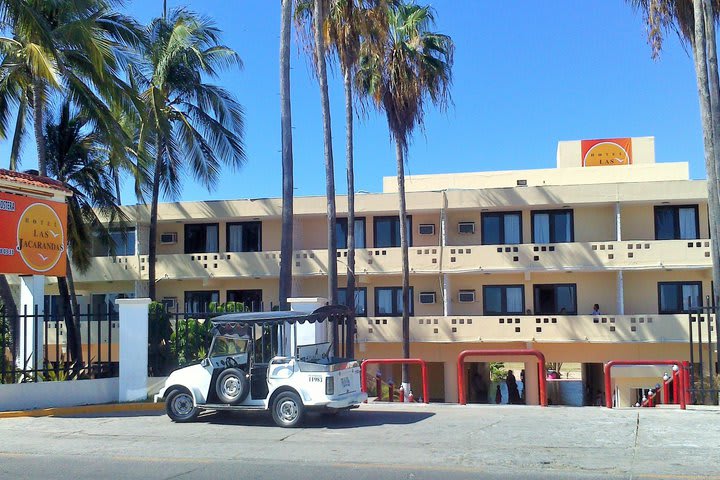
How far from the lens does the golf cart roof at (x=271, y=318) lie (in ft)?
42.5

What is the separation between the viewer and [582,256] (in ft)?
94.1

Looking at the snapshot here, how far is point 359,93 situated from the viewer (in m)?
26.8

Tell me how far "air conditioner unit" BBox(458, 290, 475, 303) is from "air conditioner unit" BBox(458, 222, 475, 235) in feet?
7.64

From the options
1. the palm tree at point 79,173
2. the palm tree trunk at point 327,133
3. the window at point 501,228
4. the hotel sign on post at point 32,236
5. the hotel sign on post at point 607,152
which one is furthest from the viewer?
the hotel sign on post at point 607,152

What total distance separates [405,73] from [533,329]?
33.3 feet

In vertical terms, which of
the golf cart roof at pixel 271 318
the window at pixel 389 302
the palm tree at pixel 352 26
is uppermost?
the palm tree at pixel 352 26

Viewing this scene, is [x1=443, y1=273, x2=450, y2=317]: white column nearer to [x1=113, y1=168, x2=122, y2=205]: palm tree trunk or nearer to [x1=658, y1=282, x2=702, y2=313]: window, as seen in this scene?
[x1=658, y1=282, x2=702, y2=313]: window

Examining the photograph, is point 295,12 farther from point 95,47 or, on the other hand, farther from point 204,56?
point 95,47

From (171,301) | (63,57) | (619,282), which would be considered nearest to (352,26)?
(63,57)

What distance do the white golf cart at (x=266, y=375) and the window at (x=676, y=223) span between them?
19.7 meters

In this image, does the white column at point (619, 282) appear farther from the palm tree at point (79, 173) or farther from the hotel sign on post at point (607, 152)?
the palm tree at point (79, 173)

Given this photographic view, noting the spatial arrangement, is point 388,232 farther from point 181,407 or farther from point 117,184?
point 181,407

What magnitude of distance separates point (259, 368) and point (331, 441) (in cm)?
219

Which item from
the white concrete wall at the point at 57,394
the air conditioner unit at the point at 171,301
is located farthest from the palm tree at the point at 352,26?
the air conditioner unit at the point at 171,301
